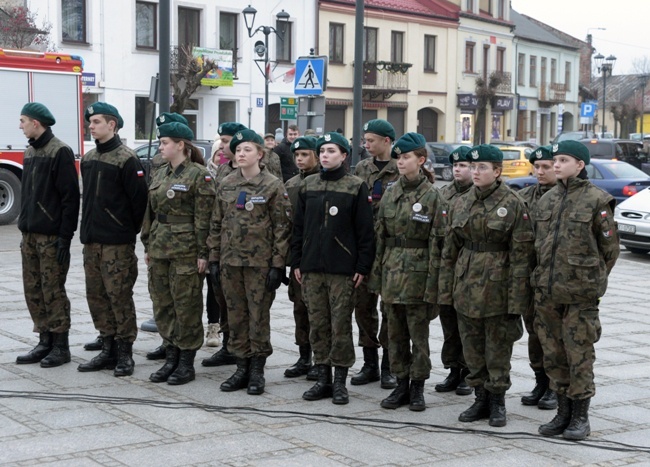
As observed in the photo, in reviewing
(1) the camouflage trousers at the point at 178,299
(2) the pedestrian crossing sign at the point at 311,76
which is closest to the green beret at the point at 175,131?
(1) the camouflage trousers at the point at 178,299

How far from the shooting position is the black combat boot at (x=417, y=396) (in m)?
7.25

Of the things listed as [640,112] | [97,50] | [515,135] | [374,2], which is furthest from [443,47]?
[640,112]

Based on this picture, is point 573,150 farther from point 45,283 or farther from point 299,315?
point 45,283


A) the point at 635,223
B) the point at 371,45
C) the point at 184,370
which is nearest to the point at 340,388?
the point at 184,370

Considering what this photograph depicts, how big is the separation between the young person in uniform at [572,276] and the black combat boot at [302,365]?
2273 mm

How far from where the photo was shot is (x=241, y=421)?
6914mm

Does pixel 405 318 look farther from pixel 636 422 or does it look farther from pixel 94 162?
pixel 94 162

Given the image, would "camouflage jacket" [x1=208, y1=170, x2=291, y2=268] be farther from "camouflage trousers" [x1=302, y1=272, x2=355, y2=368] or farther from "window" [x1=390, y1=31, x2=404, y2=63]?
"window" [x1=390, y1=31, x2=404, y2=63]

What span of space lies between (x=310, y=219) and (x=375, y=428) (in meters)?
1.64

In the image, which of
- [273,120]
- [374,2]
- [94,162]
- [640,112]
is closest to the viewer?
[94,162]

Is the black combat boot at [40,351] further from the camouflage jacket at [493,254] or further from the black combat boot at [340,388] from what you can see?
the camouflage jacket at [493,254]

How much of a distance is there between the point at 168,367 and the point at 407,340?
1.94m

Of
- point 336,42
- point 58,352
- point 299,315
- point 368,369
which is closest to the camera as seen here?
point 368,369

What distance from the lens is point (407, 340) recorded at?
7414mm
